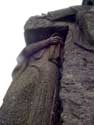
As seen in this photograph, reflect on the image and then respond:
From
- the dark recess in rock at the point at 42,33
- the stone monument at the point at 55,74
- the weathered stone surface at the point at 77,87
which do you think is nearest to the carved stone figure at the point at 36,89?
the stone monument at the point at 55,74

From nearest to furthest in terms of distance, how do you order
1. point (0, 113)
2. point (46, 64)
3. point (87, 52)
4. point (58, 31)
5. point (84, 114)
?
point (84, 114) < point (0, 113) < point (87, 52) < point (46, 64) < point (58, 31)

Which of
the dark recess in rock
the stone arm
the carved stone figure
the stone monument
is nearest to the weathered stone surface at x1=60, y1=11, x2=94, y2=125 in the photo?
the stone monument

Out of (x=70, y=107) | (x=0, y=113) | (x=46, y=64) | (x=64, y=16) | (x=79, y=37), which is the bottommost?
(x=0, y=113)

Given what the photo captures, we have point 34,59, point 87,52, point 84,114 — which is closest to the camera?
point 84,114

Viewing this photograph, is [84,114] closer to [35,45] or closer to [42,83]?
[42,83]

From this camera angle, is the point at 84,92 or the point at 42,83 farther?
the point at 42,83

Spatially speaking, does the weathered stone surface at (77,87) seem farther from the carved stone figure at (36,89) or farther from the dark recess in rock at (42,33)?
the dark recess in rock at (42,33)

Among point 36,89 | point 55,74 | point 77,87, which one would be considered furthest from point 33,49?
point 77,87

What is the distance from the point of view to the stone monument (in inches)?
122

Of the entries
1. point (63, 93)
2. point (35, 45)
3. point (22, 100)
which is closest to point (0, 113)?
point (22, 100)

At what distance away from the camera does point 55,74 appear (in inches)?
167

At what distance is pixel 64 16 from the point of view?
534 cm

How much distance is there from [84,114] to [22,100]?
1173 mm

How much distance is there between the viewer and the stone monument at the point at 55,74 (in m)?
3.09
